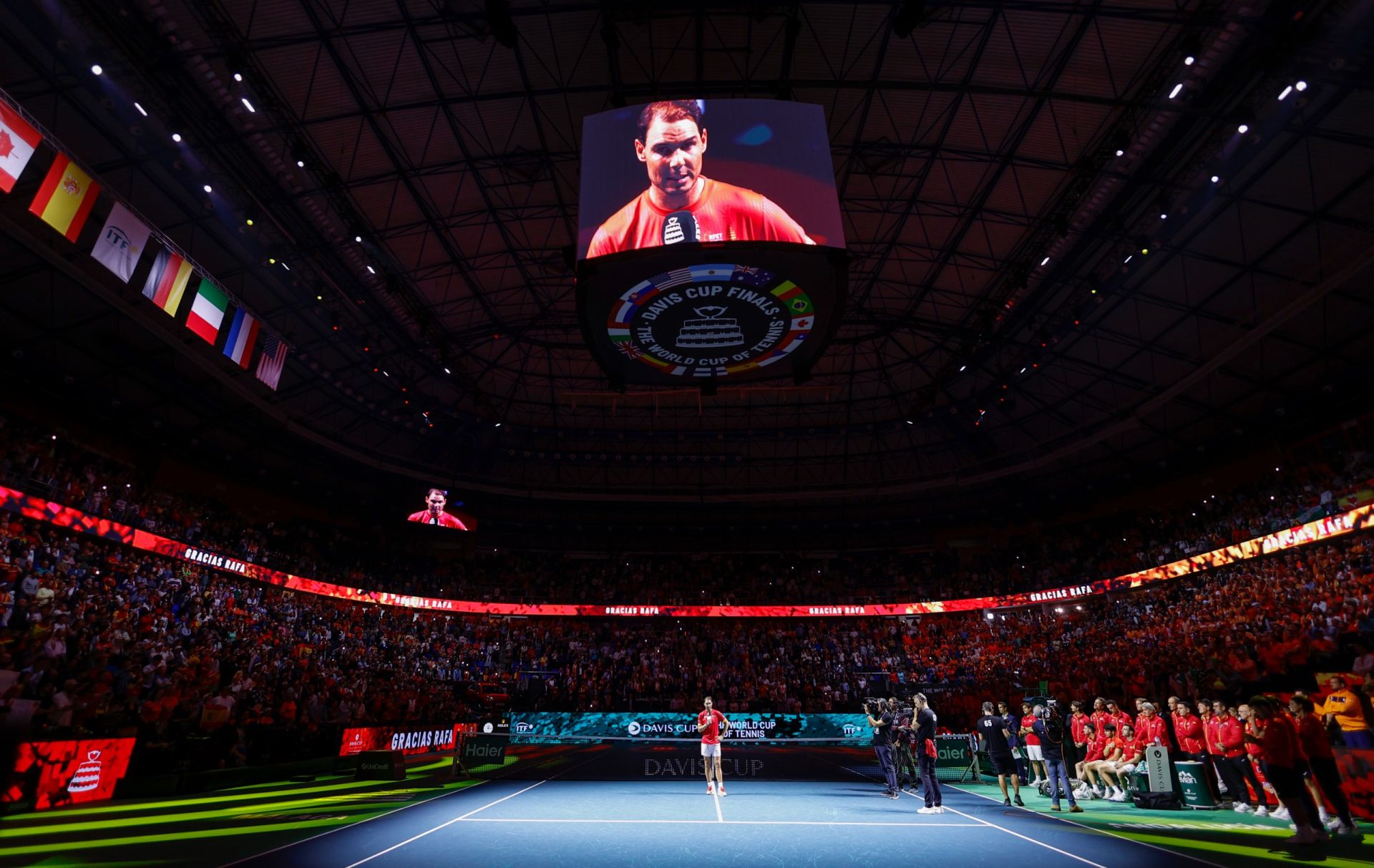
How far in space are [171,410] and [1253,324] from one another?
1670 inches

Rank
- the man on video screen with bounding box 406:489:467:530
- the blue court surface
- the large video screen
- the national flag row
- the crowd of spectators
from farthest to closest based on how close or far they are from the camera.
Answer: the man on video screen with bounding box 406:489:467:530 < the crowd of spectators < the national flag row < the large video screen < the blue court surface

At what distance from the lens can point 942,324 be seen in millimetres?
28188

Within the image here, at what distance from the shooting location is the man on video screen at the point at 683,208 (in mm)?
11086

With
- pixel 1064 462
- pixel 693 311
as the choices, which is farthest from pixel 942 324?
pixel 693 311

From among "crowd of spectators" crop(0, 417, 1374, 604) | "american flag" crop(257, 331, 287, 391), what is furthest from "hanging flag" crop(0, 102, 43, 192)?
"crowd of spectators" crop(0, 417, 1374, 604)

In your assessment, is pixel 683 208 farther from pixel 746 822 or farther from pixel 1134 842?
pixel 1134 842

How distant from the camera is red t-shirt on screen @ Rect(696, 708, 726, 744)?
15.0 meters

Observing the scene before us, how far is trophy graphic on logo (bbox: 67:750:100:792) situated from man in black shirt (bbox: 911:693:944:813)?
15.6 metres

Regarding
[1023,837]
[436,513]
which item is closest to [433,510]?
[436,513]

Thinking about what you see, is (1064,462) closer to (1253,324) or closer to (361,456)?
(1253,324)

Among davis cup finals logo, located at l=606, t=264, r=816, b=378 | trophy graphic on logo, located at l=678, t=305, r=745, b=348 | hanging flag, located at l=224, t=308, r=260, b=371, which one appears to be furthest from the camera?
hanging flag, located at l=224, t=308, r=260, b=371

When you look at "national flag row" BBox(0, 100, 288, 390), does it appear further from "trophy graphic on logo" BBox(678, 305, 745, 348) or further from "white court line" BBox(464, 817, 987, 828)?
"white court line" BBox(464, 817, 987, 828)

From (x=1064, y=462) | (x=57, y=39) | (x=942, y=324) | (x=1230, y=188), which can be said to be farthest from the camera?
(x=1064, y=462)

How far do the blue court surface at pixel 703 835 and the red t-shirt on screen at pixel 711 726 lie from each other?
1.37 metres
